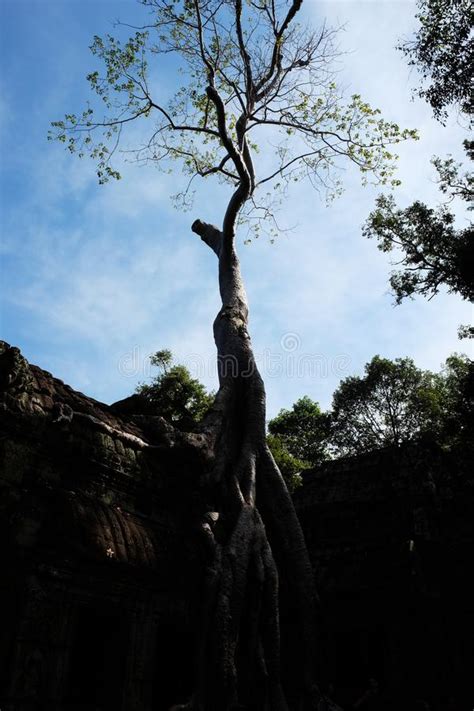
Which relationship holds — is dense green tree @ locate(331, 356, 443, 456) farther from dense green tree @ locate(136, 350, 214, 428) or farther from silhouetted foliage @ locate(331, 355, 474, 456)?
dense green tree @ locate(136, 350, 214, 428)

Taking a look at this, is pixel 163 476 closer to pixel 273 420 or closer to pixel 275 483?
pixel 275 483

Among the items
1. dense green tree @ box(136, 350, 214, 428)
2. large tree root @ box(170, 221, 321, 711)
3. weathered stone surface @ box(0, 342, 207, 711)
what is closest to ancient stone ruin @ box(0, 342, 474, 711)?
weathered stone surface @ box(0, 342, 207, 711)

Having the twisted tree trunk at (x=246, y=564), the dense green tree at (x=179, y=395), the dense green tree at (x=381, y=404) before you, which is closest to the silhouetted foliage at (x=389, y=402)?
the dense green tree at (x=381, y=404)

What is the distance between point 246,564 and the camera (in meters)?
4.93

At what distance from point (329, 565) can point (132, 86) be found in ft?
28.4

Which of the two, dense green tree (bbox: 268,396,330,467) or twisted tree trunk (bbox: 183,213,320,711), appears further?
dense green tree (bbox: 268,396,330,467)

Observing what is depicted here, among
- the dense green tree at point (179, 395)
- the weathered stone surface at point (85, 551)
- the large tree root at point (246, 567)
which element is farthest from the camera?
the dense green tree at point (179, 395)

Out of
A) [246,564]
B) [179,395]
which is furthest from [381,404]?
[246,564]

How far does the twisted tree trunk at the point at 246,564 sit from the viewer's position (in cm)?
440

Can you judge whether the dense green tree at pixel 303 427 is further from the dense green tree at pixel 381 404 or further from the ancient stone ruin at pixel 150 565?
the ancient stone ruin at pixel 150 565

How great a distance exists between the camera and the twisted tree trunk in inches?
173

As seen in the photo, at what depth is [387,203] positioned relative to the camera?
11.9m

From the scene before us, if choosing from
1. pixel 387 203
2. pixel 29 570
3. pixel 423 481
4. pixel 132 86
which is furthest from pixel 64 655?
pixel 387 203

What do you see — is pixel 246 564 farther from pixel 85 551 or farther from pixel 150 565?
pixel 85 551
